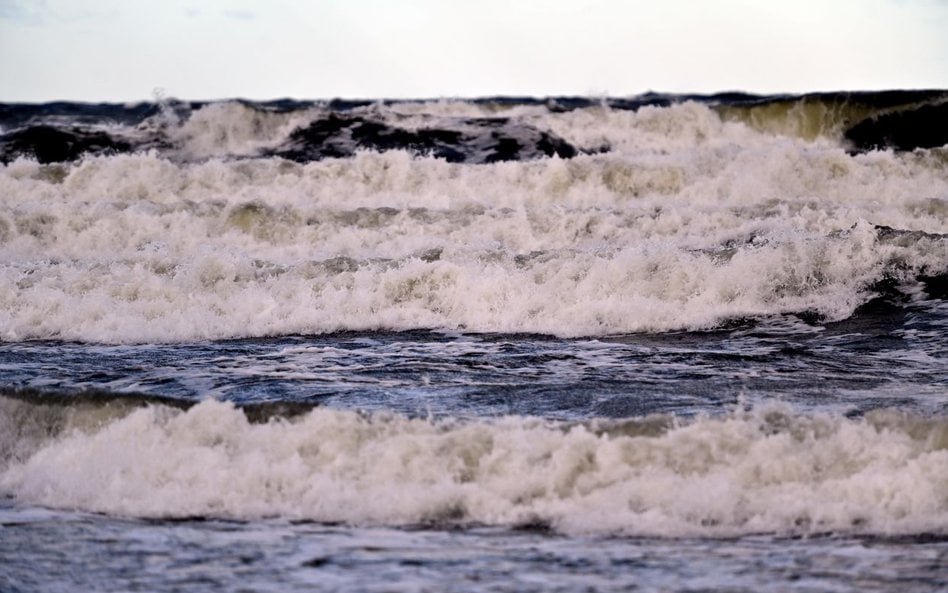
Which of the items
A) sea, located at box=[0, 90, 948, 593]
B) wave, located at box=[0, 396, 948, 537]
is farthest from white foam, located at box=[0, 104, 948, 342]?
wave, located at box=[0, 396, 948, 537]

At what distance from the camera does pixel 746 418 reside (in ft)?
22.1

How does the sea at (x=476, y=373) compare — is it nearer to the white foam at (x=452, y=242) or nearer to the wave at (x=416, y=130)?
the white foam at (x=452, y=242)

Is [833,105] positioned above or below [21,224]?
above

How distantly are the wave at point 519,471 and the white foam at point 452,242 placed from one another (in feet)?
14.0

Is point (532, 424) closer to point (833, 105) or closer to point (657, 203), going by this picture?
point (657, 203)

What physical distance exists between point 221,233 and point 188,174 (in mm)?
2887

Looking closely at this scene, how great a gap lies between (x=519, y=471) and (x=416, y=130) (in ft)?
56.1

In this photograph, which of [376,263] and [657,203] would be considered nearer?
[376,263]

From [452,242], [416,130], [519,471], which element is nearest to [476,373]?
[519,471]

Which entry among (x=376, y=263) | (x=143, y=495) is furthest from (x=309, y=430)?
(x=376, y=263)

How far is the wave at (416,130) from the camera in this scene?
22.3 metres

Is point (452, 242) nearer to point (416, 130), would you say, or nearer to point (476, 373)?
point (476, 373)

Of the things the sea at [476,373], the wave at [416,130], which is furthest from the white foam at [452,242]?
the wave at [416,130]

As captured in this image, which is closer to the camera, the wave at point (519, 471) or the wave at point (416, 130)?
the wave at point (519, 471)
